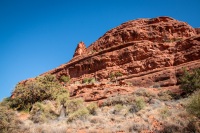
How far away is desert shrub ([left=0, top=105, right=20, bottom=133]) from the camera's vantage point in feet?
36.9

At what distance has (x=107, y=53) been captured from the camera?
43.6 m

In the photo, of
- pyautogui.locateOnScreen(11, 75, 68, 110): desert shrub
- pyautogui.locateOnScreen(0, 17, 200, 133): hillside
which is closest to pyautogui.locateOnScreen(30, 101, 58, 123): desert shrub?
pyautogui.locateOnScreen(0, 17, 200, 133): hillside

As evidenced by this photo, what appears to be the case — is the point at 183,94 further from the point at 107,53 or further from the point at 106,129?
the point at 107,53

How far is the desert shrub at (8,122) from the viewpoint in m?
11.2

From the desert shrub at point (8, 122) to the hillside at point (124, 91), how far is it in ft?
0.18

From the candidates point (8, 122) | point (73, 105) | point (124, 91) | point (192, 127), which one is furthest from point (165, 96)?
point (8, 122)

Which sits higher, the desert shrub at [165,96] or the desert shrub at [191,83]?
the desert shrub at [191,83]

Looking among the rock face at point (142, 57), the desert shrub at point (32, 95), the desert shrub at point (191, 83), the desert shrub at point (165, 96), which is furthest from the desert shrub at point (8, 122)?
the desert shrub at point (191, 83)

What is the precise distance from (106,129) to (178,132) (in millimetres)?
3550

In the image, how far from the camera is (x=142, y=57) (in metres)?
38.2

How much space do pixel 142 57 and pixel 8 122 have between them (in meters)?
30.0

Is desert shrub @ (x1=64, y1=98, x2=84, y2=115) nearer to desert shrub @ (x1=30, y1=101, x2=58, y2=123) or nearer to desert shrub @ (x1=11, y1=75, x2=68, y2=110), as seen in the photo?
desert shrub @ (x1=30, y1=101, x2=58, y2=123)

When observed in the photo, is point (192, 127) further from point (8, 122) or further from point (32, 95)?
point (32, 95)

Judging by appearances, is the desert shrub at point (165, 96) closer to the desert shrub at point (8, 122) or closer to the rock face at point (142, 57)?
the rock face at point (142, 57)
